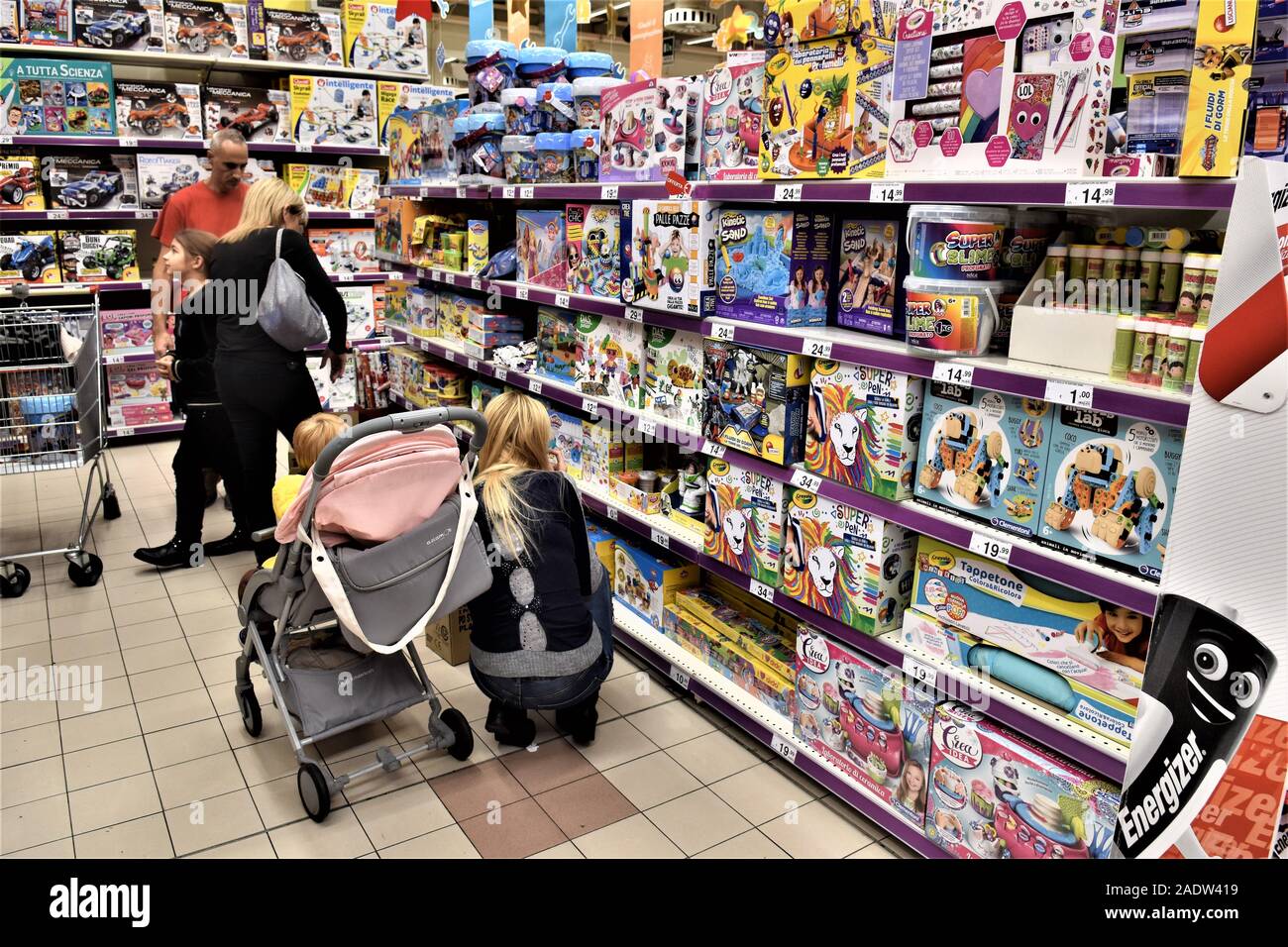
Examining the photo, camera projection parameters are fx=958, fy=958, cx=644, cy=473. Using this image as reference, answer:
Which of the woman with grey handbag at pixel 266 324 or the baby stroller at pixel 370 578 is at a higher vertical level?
the woman with grey handbag at pixel 266 324

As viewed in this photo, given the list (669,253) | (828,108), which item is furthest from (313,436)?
(828,108)

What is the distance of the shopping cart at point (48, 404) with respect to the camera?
4.57 metres

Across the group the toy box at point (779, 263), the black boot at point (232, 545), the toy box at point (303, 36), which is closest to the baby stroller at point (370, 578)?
the toy box at point (779, 263)

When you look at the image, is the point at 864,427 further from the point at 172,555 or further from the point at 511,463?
the point at 172,555

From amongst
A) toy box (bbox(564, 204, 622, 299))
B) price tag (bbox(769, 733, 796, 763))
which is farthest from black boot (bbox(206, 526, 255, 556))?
price tag (bbox(769, 733, 796, 763))

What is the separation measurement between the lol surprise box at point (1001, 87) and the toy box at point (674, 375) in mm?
1145

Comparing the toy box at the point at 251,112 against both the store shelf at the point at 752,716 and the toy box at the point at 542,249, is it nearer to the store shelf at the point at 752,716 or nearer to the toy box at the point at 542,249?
the toy box at the point at 542,249

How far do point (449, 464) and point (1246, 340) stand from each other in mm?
2140

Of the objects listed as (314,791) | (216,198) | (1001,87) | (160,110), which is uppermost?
(160,110)

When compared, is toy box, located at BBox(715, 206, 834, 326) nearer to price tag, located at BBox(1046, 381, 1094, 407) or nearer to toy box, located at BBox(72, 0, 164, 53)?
price tag, located at BBox(1046, 381, 1094, 407)

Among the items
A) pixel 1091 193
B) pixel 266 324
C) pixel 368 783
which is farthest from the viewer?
pixel 266 324

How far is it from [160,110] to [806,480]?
247 inches

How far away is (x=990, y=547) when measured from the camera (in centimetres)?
246

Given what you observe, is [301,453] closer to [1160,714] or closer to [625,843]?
[625,843]
